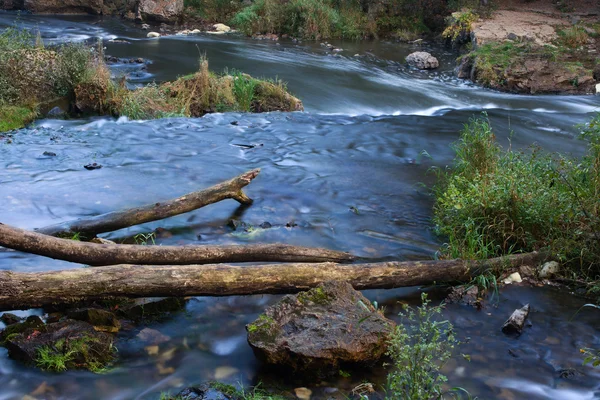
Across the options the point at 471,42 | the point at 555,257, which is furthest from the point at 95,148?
the point at 471,42

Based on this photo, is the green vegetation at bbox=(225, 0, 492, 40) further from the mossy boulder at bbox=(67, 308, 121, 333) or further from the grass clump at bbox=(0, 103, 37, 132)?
the mossy boulder at bbox=(67, 308, 121, 333)

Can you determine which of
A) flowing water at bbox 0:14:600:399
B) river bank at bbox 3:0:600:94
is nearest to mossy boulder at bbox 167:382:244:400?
flowing water at bbox 0:14:600:399

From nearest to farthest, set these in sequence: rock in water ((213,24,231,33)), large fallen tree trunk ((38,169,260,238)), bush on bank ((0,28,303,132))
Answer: large fallen tree trunk ((38,169,260,238)) < bush on bank ((0,28,303,132)) < rock in water ((213,24,231,33))

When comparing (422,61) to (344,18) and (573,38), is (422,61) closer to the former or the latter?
(573,38)

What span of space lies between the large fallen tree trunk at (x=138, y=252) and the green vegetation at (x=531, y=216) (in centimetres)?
174

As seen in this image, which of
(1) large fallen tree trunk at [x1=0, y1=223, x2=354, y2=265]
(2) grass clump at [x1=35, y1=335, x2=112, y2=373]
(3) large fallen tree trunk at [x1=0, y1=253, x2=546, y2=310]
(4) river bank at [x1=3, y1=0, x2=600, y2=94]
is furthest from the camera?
(4) river bank at [x1=3, y1=0, x2=600, y2=94]

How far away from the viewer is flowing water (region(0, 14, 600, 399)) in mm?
4035

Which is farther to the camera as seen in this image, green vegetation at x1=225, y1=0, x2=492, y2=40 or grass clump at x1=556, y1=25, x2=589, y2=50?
green vegetation at x1=225, y1=0, x2=492, y2=40

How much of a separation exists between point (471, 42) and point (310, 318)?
56.1 ft

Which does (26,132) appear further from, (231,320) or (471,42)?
(471,42)

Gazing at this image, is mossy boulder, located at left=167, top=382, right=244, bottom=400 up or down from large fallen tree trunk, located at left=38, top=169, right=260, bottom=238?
down

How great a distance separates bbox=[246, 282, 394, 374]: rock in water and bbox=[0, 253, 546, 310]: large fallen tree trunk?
25 centimetres

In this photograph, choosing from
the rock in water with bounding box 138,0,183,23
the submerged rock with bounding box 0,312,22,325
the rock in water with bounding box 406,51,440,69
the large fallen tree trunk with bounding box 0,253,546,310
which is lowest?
the submerged rock with bounding box 0,312,22,325

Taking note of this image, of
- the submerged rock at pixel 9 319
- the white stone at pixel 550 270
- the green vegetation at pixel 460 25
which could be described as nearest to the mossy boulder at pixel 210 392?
the submerged rock at pixel 9 319
